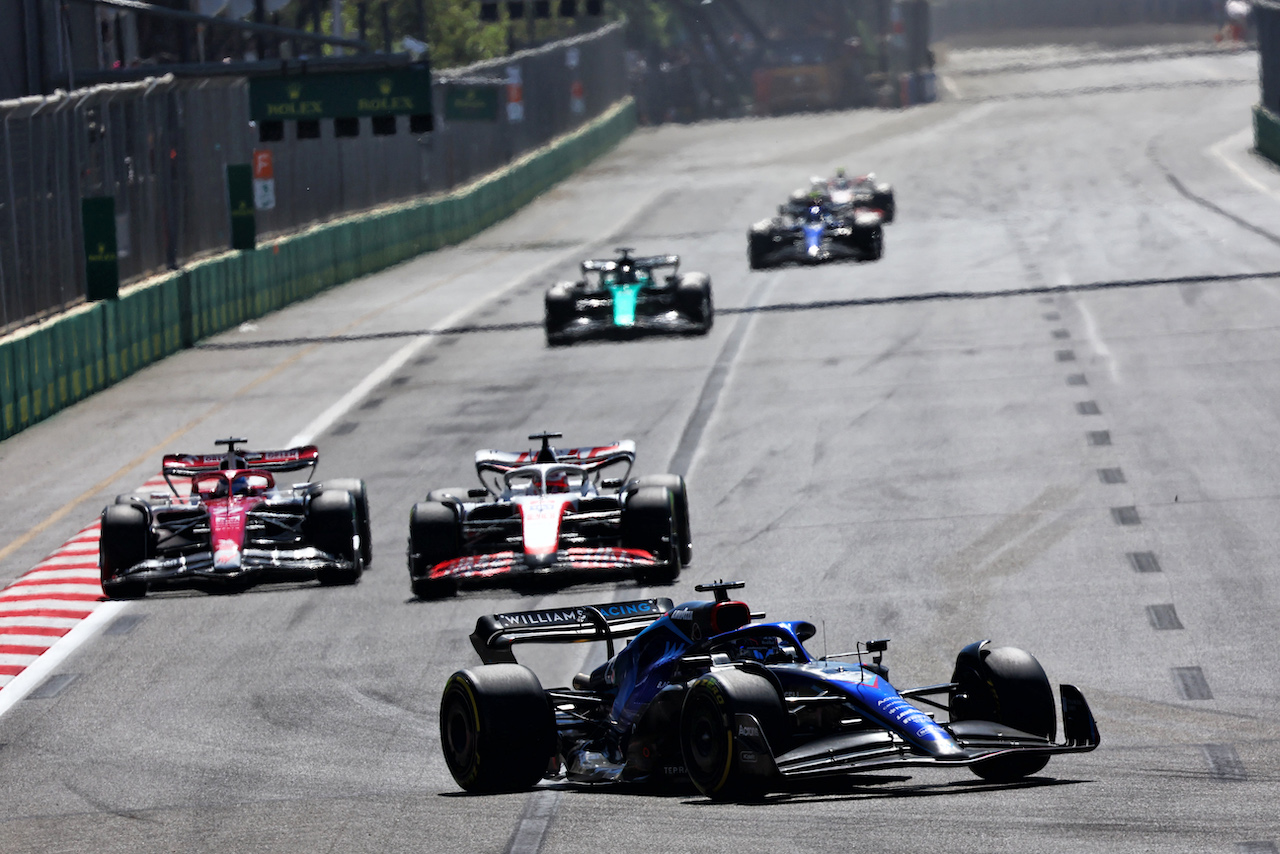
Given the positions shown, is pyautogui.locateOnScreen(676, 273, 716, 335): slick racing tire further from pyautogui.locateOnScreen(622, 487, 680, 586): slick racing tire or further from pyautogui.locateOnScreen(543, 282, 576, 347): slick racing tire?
pyautogui.locateOnScreen(622, 487, 680, 586): slick racing tire

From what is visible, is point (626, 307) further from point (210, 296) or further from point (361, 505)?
point (361, 505)

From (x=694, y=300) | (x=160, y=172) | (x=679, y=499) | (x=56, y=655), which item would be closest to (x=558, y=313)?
(x=694, y=300)

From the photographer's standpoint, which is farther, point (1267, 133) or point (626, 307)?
point (1267, 133)

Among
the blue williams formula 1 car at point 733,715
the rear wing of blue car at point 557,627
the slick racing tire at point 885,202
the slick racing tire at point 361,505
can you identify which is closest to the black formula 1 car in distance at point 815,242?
the slick racing tire at point 885,202

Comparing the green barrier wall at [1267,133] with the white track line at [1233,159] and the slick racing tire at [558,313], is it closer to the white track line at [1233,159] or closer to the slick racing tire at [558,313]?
the white track line at [1233,159]

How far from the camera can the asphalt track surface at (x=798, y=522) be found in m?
11.1

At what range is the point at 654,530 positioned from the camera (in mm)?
17281

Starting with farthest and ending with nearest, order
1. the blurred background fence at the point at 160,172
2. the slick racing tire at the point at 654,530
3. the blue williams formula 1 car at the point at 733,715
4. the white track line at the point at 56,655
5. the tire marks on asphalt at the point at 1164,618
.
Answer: the blurred background fence at the point at 160,172
the slick racing tire at the point at 654,530
the white track line at the point at 56,655
the tire marks on asphalt at the point at 1164,618
the blue williams formula 1 car at the point at 733,715

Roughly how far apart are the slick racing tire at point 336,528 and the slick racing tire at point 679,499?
248cm

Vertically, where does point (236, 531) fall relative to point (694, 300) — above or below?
below

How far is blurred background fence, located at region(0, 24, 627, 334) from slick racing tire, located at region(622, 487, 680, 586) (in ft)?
43.7

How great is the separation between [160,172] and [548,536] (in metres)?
21.1

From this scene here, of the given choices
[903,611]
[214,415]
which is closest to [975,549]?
[903,611]

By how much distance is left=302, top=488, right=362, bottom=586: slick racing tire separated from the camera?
17.5 meters
